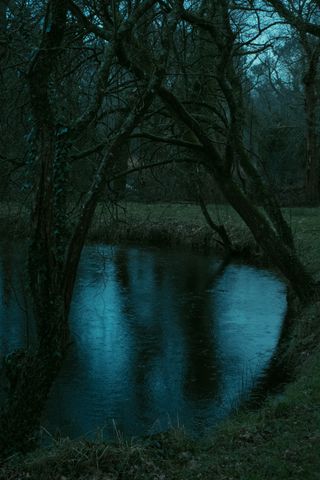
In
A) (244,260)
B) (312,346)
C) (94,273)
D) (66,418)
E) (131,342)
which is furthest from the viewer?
(244,260)

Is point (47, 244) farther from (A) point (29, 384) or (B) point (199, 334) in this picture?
(B) point (199, 334)

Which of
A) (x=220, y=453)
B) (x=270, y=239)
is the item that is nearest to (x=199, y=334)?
(x=270, y=239)

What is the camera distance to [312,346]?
1027 centimetres

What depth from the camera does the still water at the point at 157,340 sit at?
8.92m

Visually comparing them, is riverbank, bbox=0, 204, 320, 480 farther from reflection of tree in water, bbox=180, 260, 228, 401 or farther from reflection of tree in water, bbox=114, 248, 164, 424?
reflection of tree in water, bbox=114, 248, 164, 424

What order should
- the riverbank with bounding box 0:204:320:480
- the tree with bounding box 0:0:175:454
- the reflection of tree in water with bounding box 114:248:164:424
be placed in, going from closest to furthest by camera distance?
the riverbank with bounding box 0:204:320:480 → the tree with bounding box 0:0:175:454 → the reflection of tree in water with bounding box 114:248:164:424

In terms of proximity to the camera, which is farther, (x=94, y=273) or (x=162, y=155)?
(x=94, y=273)

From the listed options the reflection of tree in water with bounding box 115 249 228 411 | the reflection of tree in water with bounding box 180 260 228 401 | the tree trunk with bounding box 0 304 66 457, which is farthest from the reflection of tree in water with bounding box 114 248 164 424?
the tree trunk with bounding box 0 304 66 457

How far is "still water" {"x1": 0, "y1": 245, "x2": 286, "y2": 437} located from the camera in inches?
351

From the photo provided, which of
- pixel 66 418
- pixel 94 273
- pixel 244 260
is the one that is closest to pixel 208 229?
pixel 244 260

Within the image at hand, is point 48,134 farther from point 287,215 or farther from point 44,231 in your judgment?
point 287,215

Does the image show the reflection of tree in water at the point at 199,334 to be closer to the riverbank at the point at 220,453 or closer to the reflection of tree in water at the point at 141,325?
the reflection of tree in water at the point at 141,325

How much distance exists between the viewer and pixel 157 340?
12.4 m

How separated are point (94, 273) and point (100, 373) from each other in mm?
7493
